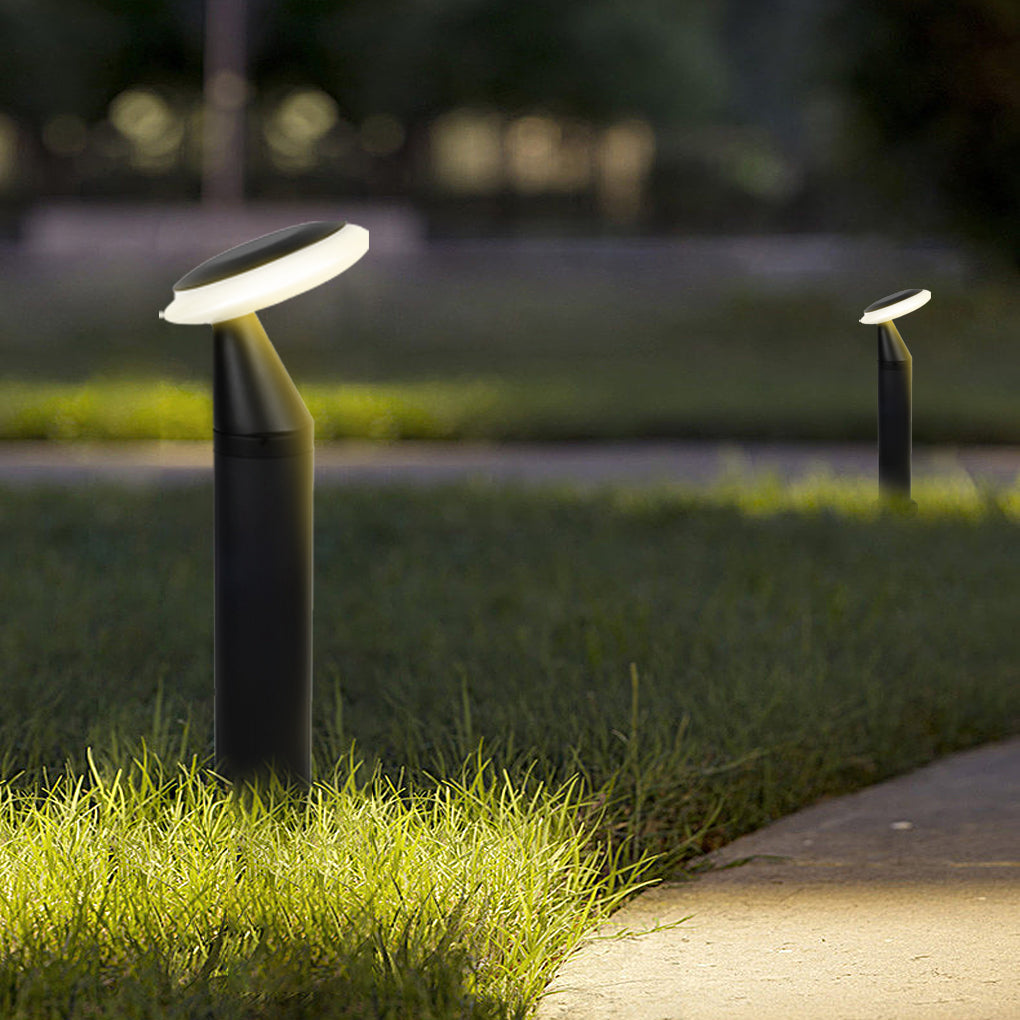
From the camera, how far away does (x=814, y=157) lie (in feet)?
95.2

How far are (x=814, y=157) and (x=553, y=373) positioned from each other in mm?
13493

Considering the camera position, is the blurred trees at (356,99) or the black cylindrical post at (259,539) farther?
the blurred trees at (356,99)

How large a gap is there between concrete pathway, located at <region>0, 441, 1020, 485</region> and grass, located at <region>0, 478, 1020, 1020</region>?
2.29m

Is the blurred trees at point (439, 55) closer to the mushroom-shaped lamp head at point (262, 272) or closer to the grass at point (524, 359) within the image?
the grass at point (524, 359)

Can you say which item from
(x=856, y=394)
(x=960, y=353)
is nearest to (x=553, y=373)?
(x=856, y=394)

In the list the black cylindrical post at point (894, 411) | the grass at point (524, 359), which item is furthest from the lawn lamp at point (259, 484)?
the grass at point (524, 359)

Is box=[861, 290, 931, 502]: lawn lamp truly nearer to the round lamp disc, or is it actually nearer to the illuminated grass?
the round lamp disc

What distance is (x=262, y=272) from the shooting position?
3.36 m

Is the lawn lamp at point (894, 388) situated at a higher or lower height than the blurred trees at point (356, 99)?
lower

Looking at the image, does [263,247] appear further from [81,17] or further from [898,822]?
[81,17]

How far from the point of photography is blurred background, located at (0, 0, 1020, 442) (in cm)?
1482

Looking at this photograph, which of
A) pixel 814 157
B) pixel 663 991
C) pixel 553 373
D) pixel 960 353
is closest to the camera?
pixel 663 991

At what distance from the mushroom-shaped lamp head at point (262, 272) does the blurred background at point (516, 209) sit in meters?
9.27

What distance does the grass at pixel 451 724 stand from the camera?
9.69ft
